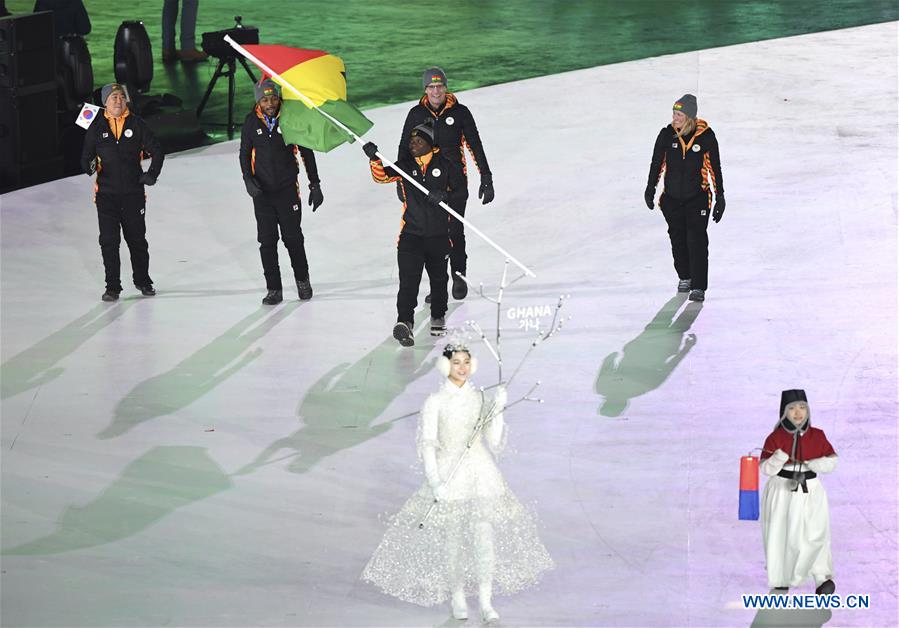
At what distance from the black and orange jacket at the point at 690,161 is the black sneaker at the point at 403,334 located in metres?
2.29

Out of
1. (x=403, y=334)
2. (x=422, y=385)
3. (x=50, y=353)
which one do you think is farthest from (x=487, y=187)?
(x=50, y=353)

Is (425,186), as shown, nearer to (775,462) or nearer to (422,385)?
(422,385)

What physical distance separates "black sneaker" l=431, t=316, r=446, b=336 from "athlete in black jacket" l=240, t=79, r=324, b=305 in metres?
1.28

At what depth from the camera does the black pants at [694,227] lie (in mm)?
13445

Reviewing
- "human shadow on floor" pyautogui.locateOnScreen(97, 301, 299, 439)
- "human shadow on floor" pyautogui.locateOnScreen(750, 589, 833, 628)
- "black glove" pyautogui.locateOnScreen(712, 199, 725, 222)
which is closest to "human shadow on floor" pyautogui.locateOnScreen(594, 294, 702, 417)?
"black glove" pyautogui.locateOnScreen(712, 199, 725, 222)

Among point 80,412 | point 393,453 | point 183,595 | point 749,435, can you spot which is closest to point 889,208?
point 749,435

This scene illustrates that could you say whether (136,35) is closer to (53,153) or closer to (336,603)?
(53,153)

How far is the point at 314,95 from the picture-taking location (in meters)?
12.6

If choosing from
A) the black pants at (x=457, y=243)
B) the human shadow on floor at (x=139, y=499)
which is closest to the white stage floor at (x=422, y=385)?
the human shadow on floor at (x=139, y=499)

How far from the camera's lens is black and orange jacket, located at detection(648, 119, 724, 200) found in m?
13.3

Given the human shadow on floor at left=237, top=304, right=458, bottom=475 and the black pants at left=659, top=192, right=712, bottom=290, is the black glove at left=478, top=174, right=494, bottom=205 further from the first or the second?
the black pants at left=659, top=192, right=712, bottom=290

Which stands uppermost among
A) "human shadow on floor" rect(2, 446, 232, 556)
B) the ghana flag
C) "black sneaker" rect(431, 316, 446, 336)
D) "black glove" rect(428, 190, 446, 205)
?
the ghana flag

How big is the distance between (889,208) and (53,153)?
26.8 ft

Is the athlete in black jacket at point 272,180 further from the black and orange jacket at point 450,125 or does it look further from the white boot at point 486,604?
the white boot at point 486,604
